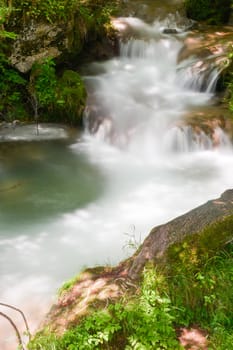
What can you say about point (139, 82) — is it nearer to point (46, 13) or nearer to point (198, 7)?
point (46, 13)

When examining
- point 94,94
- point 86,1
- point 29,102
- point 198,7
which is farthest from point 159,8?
point 29,102

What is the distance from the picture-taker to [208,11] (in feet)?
45.4

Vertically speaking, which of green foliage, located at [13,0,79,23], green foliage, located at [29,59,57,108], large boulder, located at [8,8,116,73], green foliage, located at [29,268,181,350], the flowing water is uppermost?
green foliage, located at [13,0,79,23]

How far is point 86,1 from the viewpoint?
40.0ft

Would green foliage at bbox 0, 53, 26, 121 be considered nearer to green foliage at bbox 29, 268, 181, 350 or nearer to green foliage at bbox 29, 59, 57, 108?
green foliage at bbox 29, 59, 57, 108

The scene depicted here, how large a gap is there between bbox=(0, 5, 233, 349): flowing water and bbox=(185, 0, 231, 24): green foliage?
9.10 feet

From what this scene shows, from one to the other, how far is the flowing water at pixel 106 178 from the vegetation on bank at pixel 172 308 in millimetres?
1149

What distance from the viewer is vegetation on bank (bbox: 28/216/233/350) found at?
2924mm

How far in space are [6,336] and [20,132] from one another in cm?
597

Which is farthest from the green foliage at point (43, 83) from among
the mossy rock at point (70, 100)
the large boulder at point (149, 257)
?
the large boulder at point (149, 257)

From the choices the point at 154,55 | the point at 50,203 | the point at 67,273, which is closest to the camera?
the point at 67,273

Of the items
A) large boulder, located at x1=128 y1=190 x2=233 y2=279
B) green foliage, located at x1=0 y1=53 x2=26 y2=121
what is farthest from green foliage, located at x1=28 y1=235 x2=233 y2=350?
green foliage, located at x1=0 y1=53 x2=26 y2=121

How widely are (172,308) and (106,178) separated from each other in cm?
457

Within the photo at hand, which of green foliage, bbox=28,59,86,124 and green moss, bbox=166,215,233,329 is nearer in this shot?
green moss, bbox=166,215,233,329
